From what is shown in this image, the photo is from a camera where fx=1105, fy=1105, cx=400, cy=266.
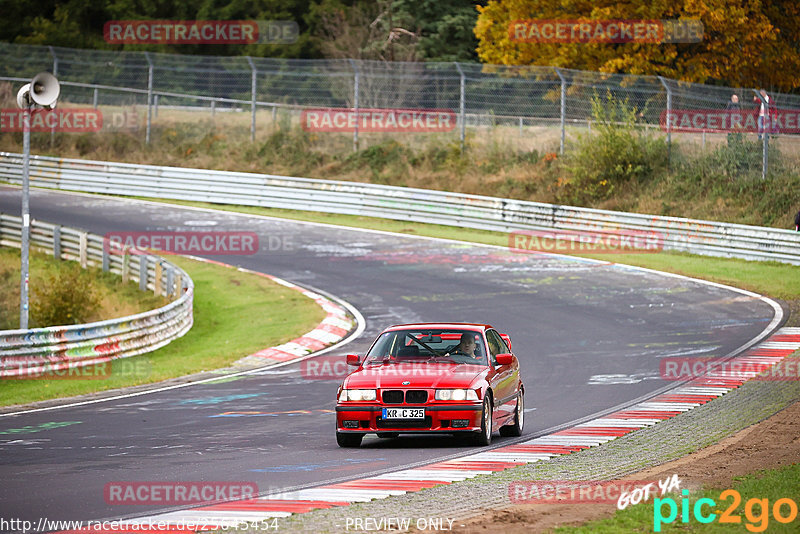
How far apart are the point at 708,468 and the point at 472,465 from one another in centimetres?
217

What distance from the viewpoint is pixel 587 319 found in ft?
70.7

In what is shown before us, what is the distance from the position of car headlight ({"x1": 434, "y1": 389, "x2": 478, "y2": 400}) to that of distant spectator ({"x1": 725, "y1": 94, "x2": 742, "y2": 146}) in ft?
71.2

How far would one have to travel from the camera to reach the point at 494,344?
42.5ft

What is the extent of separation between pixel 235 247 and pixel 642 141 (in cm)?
1306

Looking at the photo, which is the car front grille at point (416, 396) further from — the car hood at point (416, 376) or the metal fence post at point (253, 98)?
the metal fence post at point (253, 98)

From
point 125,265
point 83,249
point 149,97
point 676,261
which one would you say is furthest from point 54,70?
point 676,261

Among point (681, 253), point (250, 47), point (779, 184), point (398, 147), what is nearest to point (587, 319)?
point (681, 253)

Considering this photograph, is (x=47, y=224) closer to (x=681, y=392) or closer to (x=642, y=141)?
(x=642, y=141)

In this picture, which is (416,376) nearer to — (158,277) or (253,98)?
(158,277)

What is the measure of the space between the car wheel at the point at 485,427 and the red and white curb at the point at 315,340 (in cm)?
815

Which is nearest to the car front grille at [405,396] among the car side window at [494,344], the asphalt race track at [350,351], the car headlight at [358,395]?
the car headlight at [358,395]

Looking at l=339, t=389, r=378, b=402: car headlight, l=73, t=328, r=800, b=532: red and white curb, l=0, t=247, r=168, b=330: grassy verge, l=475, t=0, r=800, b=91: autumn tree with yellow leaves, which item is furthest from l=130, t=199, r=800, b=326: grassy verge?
l=475, t=0, r=800, b=91: autumn tree with yellow leaves

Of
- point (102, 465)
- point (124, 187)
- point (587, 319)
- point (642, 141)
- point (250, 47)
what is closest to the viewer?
point (102, 465)

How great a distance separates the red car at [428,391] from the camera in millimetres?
11398
